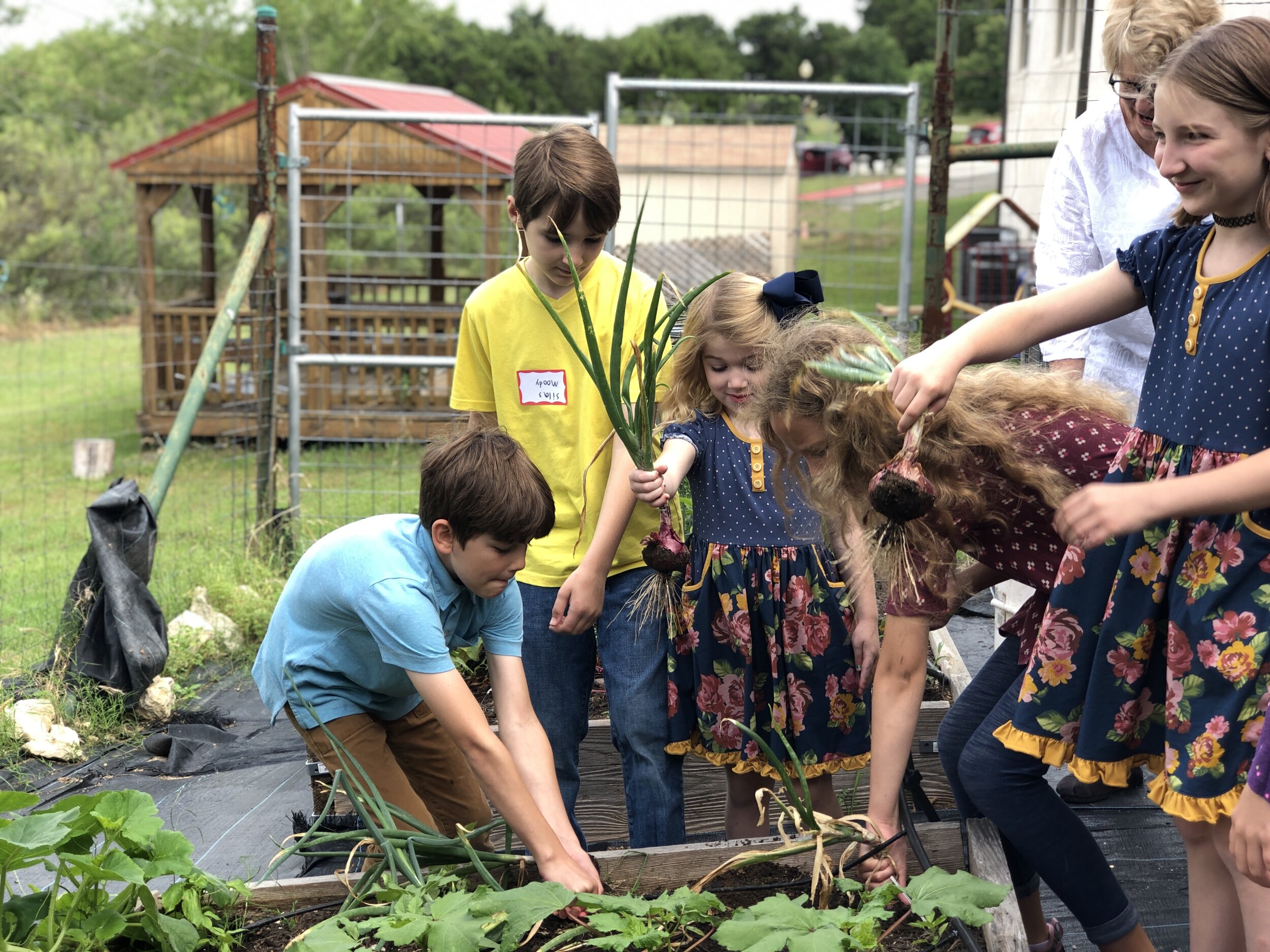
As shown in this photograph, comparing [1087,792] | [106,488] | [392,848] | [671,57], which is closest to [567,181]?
[392,848]

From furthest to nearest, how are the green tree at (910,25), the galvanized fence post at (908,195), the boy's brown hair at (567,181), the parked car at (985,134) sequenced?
1. the green tree at (910,25)
2. the parked car at (985,134)
3. the galvanized fence post at (908,195)
4. the boy's brown hair at (567,181)

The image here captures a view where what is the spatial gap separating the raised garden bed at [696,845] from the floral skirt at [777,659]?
0.53 feet

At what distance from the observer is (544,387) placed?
2607 millimetres

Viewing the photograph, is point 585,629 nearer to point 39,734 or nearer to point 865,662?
point 865,662

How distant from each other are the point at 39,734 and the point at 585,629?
197 cm

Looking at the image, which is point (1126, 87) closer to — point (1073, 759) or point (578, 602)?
point (1073, 759)

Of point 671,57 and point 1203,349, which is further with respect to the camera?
point 671,57

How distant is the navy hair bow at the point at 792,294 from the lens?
238 centimetres

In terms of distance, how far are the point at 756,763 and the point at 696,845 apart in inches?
19.0

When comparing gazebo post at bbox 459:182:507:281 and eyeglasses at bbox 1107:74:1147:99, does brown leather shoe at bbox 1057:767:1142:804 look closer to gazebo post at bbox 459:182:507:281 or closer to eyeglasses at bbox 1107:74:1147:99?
eyeglasses at bbox 1107:74:1147:99

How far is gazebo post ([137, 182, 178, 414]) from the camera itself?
9.59m

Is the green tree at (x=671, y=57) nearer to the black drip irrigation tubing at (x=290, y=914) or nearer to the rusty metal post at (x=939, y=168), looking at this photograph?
the rusty metal post at (x=939, y=168)

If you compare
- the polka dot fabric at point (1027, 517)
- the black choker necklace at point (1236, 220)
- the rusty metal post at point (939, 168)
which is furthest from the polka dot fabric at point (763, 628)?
the rusty metal post at point (939, 168)

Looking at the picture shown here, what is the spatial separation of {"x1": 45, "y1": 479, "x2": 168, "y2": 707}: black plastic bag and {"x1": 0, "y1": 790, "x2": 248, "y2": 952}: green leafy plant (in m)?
2.08
